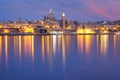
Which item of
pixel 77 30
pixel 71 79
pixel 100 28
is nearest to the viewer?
pixel 71 79

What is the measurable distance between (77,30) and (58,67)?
75781mm

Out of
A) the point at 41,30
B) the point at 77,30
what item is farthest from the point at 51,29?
the point at 77,30

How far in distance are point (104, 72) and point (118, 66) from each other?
5.59 ft

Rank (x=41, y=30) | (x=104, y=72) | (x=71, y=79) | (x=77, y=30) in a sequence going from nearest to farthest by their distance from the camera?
(x=71, y=79) < (x=104, y=72) < (x=41, y=30) < (x=77, y=30)

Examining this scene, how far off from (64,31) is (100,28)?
16829mm

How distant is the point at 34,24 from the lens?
91.1 meters

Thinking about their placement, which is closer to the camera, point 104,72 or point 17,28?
point 104,72

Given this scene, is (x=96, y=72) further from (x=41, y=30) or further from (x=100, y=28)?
(x=100, y=28)

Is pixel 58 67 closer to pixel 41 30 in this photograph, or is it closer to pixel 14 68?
pixel 14 68

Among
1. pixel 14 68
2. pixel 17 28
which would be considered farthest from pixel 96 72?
pixel 17 28

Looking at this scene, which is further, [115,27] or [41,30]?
[115,27]

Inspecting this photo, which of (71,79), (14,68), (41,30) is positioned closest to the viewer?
(71,79)

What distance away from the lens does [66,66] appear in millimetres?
12258

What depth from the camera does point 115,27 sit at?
101000 mm
